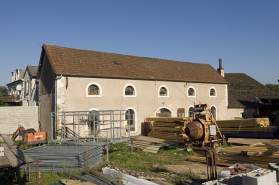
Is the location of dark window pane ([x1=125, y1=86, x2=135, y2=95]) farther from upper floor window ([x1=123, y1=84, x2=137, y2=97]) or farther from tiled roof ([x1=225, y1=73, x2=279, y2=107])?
tiled roof ([x1=225, y1=73, x2=279, y2=107])

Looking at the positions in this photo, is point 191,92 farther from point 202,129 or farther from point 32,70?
point 32,70

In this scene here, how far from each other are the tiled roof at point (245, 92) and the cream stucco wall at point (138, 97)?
313cm

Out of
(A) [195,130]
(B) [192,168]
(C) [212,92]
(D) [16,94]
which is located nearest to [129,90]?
(A) [195,130]

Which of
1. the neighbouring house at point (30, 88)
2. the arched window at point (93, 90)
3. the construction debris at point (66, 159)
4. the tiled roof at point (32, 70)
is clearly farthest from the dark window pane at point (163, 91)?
the tiled roof at point (32, 70)

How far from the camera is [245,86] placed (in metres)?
32.9

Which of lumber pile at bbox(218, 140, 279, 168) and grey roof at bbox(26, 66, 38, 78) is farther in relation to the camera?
grey roof at bbox(26, 66, 38, 78)

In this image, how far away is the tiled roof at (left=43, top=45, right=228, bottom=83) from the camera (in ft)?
57.6

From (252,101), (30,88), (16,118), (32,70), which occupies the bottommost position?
(16,118)

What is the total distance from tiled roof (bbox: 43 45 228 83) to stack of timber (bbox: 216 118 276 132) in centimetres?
691

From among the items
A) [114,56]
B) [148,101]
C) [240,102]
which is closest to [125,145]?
[148,101]

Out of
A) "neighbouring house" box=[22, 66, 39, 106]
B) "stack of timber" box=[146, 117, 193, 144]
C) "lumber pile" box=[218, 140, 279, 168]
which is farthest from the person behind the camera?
"neighbouring house" box=[22, 66, 39, 106]

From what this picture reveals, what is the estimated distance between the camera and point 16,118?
62.6ft

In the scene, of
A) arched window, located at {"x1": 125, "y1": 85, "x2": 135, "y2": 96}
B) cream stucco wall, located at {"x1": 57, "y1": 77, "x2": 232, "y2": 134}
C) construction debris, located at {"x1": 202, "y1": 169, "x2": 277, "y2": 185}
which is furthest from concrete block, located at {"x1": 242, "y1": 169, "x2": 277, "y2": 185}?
arched window, located at {"x1": 125, "y1": 85, "x2": 135, "y2": 96}

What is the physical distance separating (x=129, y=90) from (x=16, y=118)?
28.0 feet
